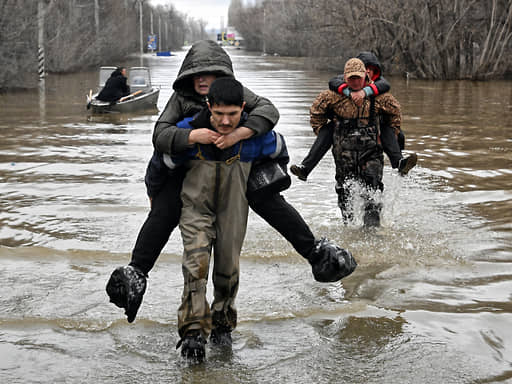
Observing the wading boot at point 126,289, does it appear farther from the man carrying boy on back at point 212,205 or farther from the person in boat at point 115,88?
the person in boat at point 115,88

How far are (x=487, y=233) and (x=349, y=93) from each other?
2.11 metres

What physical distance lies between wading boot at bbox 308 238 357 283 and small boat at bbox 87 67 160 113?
1722 centimetres

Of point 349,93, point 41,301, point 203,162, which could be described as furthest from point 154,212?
point 349,93

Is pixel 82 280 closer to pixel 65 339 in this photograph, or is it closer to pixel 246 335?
pixel 65 339

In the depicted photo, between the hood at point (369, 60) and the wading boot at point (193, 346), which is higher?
the hood at point (369, 60)

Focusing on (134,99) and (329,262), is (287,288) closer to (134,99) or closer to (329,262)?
(329,262)

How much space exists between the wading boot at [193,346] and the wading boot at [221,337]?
29cm

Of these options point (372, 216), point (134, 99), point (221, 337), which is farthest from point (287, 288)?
point (134, 99)

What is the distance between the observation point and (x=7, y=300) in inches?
224

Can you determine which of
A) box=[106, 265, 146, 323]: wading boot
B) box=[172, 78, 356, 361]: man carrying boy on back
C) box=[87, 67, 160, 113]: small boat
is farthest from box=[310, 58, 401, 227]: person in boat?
box=[87, 67, 160, 113]: small boat

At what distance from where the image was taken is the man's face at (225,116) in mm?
4180

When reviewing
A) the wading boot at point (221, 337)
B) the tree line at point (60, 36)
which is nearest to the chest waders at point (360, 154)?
the wading boot at point (221, 337)

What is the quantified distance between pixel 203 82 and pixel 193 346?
1.55 m

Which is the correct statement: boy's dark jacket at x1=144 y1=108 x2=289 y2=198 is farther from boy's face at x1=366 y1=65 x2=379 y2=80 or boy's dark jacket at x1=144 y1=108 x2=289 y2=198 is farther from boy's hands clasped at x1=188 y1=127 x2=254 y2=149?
boy's face at x1=366 y1=65 x2=379 y2=80
